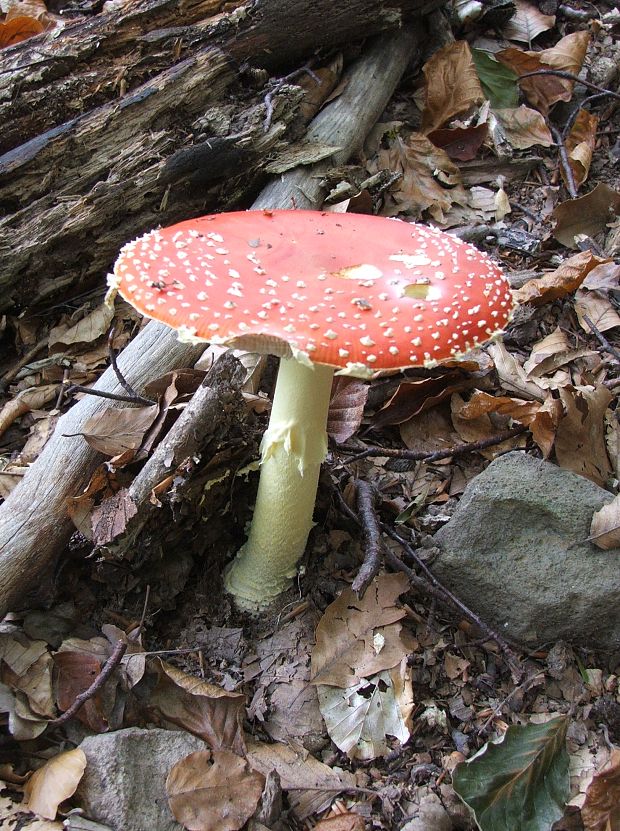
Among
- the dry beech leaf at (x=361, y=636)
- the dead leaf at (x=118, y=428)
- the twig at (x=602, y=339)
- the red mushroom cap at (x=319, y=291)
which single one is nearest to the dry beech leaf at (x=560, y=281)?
the twig at (x=602, y=339)

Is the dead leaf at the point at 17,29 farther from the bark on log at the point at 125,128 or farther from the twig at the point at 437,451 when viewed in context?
the twig at the point at 437,451

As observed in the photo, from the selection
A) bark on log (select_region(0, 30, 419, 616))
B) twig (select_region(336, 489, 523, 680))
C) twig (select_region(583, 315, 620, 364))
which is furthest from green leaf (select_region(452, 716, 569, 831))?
twig (select_region(583, 315, 620, 364))

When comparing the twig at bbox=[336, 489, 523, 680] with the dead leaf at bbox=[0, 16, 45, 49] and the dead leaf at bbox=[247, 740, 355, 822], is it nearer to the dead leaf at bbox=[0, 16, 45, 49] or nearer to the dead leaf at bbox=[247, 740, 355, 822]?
the dead leaf at bbox=[247, 740, 355, 822]

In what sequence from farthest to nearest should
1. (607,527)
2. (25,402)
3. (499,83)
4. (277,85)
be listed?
(499,83) → (277,85) → (25,402) → (607,527)

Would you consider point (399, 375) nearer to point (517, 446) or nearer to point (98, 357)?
point (517, 446)

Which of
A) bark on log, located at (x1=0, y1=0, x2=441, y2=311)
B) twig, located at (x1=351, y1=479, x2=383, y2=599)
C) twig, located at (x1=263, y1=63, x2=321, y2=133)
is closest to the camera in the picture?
twig, located at (x1=351, y1=479, x2=383, y2=599)

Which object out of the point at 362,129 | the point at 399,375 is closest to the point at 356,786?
the point at 399,375

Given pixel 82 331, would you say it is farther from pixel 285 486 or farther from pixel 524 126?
pixel 524 126

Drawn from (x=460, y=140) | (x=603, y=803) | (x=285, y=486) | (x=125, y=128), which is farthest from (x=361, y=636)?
(x=460, y=140)
